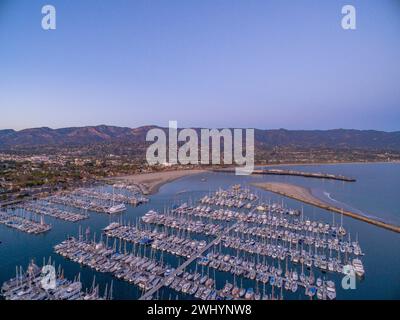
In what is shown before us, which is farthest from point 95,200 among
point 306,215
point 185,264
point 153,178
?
point 306,215

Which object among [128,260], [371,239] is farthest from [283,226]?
[128,260]

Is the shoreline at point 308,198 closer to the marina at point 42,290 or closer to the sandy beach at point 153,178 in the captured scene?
the sandy beach at point 153,178

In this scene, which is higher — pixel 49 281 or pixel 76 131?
pixel 76 131

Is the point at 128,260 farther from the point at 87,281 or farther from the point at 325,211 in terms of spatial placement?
the point at 325,211

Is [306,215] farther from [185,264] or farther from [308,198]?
[185,264]

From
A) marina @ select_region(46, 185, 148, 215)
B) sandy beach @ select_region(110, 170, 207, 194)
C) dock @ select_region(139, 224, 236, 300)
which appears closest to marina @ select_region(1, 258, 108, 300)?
dock @ select_region(139, 224, 236, 300)

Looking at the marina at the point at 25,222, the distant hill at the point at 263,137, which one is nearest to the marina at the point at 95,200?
the marina at the point at 25,222
